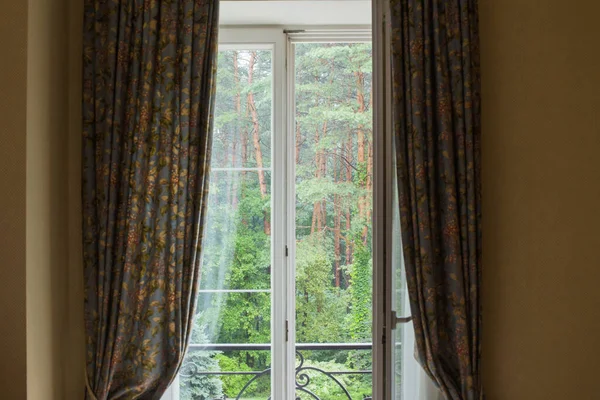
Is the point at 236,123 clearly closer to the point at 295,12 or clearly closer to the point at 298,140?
the point at 298,140

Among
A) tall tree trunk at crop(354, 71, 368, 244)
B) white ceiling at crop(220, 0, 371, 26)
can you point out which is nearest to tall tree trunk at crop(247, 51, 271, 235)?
white ceiling at crop(220, 0, 371, 26)

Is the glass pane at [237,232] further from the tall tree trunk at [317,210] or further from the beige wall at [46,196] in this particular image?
the beige wall at [46,196]

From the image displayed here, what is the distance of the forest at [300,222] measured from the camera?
2.87 metres

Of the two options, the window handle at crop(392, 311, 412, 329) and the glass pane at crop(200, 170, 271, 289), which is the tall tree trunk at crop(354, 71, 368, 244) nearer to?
the glass pane at crop(200, 170, 271, 289)

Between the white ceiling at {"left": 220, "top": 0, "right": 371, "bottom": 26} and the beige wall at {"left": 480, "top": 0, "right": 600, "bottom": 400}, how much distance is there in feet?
2.10

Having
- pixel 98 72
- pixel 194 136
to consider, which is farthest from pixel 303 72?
pixel 98 72

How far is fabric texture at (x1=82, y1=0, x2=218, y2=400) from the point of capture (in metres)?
2.56

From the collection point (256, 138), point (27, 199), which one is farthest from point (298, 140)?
point (27, 199)

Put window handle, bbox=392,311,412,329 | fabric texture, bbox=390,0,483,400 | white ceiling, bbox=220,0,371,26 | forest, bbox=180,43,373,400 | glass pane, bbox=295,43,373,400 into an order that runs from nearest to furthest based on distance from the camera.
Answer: fabric texture, bbox=390,0,483,400 < window handle, bbox=392,311,412,329 < white ceiling, bbox=220,0,371,26 < forest, bbox=180,43,373,400 < glass pane, bbox=295,43,373,400

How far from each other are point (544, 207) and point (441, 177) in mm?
426

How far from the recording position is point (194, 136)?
8.49ft
